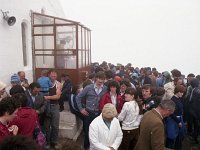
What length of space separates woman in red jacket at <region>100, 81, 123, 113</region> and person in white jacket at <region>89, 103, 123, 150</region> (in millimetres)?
1688

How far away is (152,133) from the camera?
4074mm

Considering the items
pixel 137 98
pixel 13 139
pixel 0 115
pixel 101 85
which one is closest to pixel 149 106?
pixel 137 98

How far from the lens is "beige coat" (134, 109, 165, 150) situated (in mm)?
4043

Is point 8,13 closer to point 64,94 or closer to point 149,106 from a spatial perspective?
point 64,94

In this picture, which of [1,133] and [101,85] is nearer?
[1,133]

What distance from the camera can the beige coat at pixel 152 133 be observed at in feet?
13.3

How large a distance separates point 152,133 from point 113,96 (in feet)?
8.24

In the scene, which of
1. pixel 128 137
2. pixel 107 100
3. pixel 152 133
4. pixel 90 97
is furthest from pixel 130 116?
pixel 152 133

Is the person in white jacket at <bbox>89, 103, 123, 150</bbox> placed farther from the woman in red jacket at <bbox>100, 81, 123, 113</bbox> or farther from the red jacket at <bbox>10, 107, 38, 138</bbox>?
the woman in red jacket at <bbox>100, 81, 123, 113</bbox>

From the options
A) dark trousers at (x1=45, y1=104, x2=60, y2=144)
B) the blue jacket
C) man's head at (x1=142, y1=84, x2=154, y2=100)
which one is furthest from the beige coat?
dark trousers at (x1=45, y1=104, x2=60, y2=144)

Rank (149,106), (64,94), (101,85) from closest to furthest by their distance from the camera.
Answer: (149,106), (101,85), (64,94)

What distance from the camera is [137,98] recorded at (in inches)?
237

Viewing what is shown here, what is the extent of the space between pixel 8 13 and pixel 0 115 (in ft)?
21.3

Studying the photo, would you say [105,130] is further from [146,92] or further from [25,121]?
[146,92]
